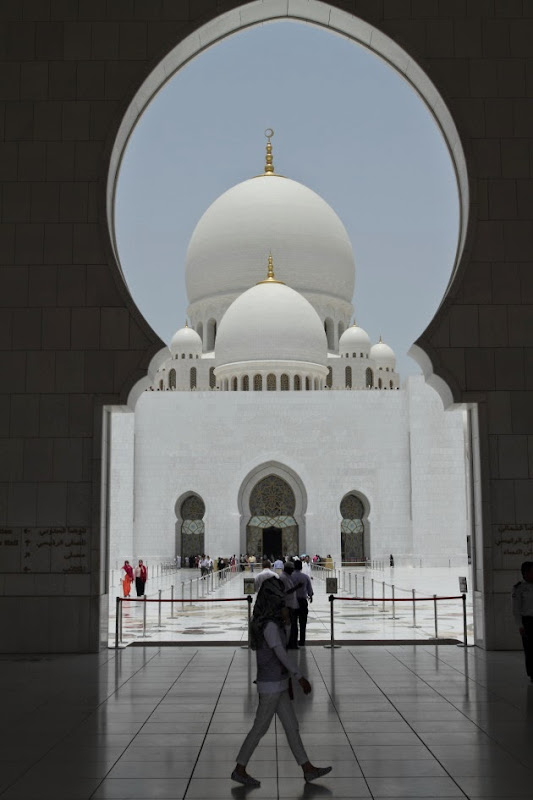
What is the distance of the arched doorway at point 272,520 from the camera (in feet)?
96.8

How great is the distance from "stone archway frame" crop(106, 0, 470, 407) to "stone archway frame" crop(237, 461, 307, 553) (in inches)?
818

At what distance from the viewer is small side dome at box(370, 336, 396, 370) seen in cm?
4012

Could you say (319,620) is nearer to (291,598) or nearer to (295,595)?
(295,595)

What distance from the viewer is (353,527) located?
1166 inches

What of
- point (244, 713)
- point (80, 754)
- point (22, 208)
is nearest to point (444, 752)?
point (244, 713)

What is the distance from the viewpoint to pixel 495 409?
846 centimetres

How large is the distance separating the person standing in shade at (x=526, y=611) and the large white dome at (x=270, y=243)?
102 ft

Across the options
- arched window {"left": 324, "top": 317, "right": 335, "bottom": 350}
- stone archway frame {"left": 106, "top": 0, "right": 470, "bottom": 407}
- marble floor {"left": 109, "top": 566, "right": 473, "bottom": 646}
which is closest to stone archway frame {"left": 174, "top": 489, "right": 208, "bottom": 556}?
marble floor {"left": 109, "top": 566, "right": 473, "bottom": 646}

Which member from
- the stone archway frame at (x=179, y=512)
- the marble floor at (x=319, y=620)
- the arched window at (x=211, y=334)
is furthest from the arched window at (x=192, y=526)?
the arched window at (x=211, y=334)

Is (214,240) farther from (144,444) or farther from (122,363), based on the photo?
(122,363)

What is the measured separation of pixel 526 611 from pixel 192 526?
23783 millimetres

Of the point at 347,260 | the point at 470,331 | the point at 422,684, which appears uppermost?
the point at 347,260

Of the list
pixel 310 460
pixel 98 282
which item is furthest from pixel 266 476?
pixel 98 282

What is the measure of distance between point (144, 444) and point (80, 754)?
25.4 metres
